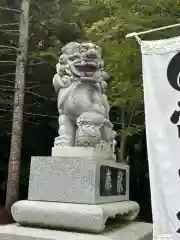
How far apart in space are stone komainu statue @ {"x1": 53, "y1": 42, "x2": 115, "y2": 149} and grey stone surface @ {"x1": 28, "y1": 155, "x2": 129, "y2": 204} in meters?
0.27

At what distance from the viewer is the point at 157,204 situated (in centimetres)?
275

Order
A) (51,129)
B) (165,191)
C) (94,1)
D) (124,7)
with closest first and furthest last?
(165,191) < (124,7) < (94,1) < (51,129)

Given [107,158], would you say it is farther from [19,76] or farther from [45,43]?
[45,43]

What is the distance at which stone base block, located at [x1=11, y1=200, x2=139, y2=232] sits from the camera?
3523mm

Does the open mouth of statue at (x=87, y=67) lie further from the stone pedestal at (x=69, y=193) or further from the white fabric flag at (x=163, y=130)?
the white fabric flag at (x=163, y=130)

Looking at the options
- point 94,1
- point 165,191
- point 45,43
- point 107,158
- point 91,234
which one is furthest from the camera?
point 45,43

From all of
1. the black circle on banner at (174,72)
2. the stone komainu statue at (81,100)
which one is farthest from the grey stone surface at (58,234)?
the black circle on banner at (174,72)

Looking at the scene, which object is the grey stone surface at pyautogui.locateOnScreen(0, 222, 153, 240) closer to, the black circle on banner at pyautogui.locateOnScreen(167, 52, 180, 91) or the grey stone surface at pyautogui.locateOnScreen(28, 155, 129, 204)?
the grey stone surface at pyautogui.locateOnScreen(28, 155, 129, 204)

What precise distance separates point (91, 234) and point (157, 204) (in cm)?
103

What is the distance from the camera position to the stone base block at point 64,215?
11.6 feet

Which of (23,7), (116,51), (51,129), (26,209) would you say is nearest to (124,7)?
(116,51)

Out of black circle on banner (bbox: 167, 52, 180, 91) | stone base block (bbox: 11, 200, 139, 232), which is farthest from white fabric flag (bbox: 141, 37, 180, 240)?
stone base block (bbox: 11, 200, 139, 232)

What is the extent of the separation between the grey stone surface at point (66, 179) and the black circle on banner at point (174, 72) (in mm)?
1250

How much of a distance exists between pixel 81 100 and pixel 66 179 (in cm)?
85
